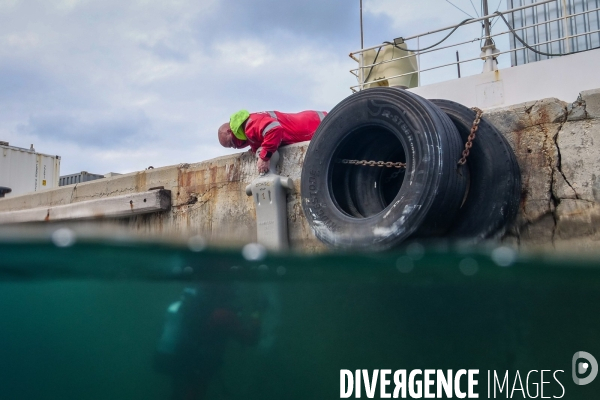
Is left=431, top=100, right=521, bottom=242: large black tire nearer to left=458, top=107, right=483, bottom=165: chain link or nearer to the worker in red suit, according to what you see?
left=458, top=107, right=483, bottom=165: chain link

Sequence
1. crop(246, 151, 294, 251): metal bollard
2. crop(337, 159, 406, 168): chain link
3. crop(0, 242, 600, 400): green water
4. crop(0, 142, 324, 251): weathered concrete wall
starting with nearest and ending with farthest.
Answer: crop(337, 159, 406, 168): chain link
crop(246, 151, 294, 251): metal bollard
crop(0, 142, 324, 251): weathered concrete wall
crop(0, 242, 600, 400): green water

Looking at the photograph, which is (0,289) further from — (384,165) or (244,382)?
(384,165)

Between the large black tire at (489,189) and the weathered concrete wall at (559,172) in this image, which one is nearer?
the weathered concrete wall at (559,172)

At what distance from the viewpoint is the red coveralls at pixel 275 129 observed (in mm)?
4988

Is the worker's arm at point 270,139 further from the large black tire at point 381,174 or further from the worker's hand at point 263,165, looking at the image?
the large black tire at point 381,174

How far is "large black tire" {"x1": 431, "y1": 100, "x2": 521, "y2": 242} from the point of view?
11.3 feet

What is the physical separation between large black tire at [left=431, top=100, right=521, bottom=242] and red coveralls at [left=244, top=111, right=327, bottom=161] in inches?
83.9


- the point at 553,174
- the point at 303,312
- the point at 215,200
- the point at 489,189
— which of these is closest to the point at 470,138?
the point at 489,189

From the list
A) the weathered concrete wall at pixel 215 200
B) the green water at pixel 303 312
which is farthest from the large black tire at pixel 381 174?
the weathered concrete wall at pixel 215 200

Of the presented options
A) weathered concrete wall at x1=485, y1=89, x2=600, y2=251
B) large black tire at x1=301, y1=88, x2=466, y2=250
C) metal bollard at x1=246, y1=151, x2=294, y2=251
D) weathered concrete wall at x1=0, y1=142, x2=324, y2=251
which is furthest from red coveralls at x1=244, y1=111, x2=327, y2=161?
weathered concrete wall at x1=485, y1=89, x2=600, y2=251

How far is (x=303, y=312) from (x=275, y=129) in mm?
3808

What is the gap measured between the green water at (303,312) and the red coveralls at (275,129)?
1.33 m

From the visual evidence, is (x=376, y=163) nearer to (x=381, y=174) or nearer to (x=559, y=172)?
(x=381, y=174)

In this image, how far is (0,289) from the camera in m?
6.82
